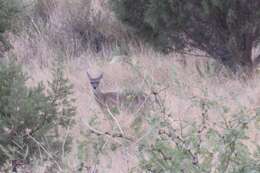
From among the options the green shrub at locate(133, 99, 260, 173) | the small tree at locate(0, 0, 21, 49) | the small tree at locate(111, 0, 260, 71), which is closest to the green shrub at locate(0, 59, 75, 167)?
the small tree at locate(0, 0, 21, 49)

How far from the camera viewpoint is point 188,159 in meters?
2.75

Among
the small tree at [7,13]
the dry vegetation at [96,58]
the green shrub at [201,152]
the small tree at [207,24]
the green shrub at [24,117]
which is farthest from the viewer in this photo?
the small tree at [207,24]

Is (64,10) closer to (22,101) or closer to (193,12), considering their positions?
(193,12)

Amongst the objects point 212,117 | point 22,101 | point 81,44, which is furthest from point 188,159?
point 81,44

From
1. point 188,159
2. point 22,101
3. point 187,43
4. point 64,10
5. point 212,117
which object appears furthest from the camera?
point 64,10

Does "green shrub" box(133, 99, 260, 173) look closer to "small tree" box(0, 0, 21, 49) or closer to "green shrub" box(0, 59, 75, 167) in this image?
"green shrub" box(0, 59, 75, 167)

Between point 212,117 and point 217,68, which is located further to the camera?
point 217,68

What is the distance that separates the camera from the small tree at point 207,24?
8.13 m

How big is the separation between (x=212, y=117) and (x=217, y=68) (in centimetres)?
347

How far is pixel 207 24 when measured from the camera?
8.56m

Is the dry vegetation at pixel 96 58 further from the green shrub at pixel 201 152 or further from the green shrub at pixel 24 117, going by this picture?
the green shrub at pixel 201 152

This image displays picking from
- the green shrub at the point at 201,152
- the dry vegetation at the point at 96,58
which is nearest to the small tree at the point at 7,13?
the dry vegetation at the point at 96,58

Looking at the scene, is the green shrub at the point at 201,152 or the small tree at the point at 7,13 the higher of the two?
the small tree at the point at 7,13

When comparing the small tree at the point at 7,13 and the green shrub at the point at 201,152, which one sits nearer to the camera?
the green shrub at the point at 201,152
